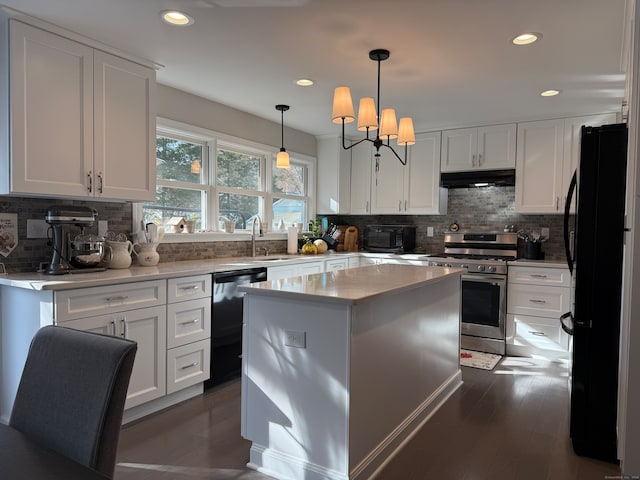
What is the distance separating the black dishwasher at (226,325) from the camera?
3197mm

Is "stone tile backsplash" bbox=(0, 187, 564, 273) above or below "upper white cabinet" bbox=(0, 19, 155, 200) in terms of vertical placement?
below

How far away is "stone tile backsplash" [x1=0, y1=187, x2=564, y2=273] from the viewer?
2.68m

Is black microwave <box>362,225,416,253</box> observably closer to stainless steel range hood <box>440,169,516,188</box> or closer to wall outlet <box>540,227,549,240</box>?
stainless steel range hood <box>440,169,516,188</box>

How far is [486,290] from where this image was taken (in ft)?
14.1

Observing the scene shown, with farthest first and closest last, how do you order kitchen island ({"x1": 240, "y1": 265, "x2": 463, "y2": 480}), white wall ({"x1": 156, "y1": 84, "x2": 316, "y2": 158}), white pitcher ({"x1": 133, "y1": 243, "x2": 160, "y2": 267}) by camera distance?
white wall ({"x1": 156, "y1": 84, "x2": 316, "y2": 158})
white pitcher ({"x1": 133, "y1": 243, "x2": 160, "y2": 267})
kitchen island ({"x1": 240, "y1": 265, "x2": 463, "y2": 480})

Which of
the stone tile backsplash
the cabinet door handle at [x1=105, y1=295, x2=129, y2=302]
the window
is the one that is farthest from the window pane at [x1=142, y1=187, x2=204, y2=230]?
the cabinet door handle at [x1=105, y1=295, x2=129, y2=302]

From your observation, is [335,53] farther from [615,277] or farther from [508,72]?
[615,277]

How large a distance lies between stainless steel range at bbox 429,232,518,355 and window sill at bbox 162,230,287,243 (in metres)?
1.79

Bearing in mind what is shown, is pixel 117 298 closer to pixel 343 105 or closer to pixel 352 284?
pixel 352 284

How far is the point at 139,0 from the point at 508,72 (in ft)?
8.04

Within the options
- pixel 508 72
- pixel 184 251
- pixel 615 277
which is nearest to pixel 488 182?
pixel 508 72

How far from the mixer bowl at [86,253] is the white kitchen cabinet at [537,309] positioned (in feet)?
11.9

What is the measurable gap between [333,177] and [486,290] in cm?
226

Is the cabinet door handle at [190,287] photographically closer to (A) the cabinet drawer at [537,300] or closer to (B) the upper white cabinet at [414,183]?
(B) the upper white cabinet at [414,183]
